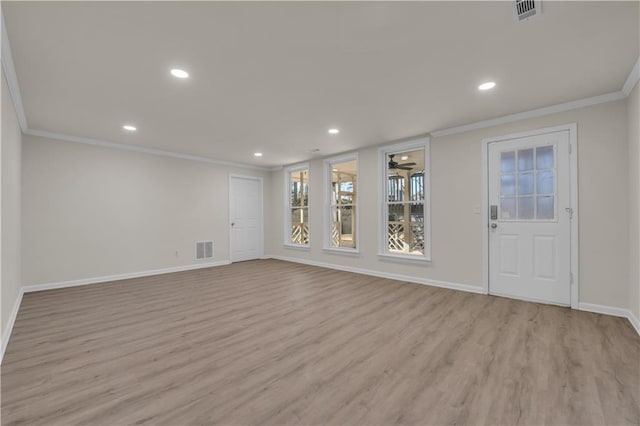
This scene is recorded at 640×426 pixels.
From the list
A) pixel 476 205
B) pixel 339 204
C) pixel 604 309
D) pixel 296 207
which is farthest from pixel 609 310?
pixel 296 207

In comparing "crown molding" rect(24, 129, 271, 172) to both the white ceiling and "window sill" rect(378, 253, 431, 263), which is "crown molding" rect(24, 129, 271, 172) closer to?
the white ceiling

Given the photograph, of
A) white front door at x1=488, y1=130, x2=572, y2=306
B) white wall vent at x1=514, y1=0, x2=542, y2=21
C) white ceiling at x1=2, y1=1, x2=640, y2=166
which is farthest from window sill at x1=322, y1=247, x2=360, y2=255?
white wall vent at x1=514, y1=0, x2=542, y2=21

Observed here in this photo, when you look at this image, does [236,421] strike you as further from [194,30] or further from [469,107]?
[469,107]

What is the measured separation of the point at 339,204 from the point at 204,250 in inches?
122

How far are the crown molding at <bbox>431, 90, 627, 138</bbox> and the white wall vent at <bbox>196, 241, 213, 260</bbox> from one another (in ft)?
16.4

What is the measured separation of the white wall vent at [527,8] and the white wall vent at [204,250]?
6069mm

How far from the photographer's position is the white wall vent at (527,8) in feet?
5.79

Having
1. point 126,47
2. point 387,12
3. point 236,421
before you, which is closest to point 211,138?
point 126,47

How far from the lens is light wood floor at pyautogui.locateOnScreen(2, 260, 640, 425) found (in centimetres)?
161

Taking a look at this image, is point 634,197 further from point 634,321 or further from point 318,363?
point 318,363

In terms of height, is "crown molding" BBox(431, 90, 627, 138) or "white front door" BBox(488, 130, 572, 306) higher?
"crown molding" BBox(431, 90, 627, 138)

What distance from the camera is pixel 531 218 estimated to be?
143 inches

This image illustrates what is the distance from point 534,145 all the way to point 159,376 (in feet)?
15.2

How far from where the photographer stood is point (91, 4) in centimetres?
176
